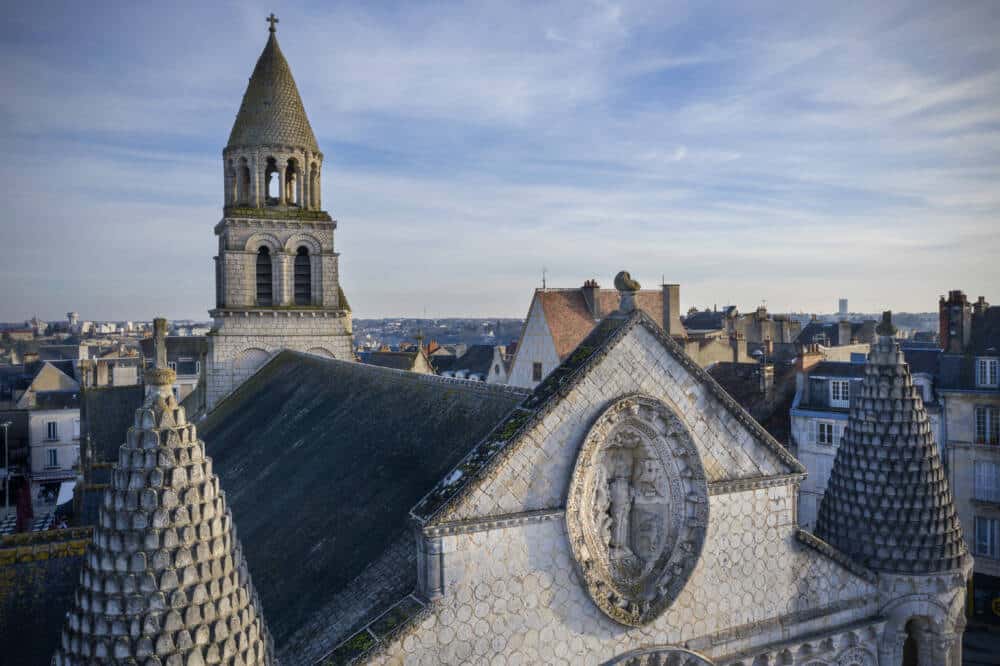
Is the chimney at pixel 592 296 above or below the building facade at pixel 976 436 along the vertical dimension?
above

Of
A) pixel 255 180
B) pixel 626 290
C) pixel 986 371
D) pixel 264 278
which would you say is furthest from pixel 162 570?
pixel 986 371

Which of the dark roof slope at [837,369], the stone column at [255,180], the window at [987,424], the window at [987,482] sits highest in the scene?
the stone column at [255,180]

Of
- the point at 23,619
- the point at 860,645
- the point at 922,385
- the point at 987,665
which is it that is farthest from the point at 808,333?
the point at 23,619

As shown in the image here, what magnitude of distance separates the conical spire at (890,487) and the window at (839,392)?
18798 mm

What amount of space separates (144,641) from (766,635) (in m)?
9.22

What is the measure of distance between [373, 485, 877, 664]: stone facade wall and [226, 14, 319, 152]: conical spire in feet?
68.7

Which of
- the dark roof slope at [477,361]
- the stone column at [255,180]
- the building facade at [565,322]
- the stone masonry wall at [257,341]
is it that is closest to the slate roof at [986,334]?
the building facade at [565,322]

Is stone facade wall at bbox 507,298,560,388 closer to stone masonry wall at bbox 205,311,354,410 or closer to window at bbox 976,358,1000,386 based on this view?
stone masonry wall at bbox 205,311,354,410

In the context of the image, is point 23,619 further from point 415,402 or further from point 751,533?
point 751,533

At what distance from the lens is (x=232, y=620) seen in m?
7.71

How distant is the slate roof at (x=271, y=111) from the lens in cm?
2728

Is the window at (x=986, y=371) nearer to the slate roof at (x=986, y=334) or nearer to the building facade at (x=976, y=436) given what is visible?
the building facade at (x=976, y=436)

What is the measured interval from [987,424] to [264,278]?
2682cm

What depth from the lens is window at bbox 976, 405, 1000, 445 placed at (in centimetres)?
2862
